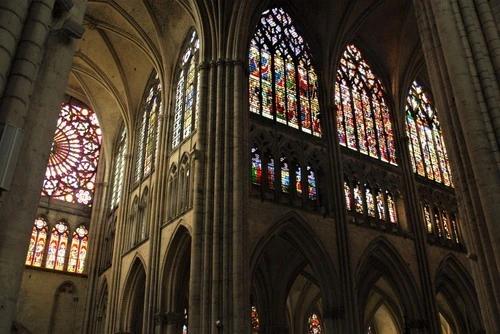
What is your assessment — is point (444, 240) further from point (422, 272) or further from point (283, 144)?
point (283, 144)

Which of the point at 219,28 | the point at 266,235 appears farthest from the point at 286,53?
the point at 266,235

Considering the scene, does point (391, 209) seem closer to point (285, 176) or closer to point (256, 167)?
point (285, 176)

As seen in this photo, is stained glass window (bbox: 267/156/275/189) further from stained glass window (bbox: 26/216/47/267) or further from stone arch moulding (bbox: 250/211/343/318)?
stained glass window (bbox: 26/216/47/267)

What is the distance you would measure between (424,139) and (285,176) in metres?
8.92

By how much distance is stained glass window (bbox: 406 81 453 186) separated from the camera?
2129 cm

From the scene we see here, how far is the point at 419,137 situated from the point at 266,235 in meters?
10.7

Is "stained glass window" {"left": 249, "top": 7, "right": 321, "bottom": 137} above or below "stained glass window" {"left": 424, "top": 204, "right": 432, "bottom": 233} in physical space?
above

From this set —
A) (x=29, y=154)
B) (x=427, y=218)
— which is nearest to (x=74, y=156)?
(x=427, y=218)

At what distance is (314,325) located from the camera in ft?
74.3

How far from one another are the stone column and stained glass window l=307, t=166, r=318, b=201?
11443 mm

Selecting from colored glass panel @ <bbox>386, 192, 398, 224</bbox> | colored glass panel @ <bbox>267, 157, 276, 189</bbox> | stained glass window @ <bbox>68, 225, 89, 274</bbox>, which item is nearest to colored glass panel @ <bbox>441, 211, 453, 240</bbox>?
colored glass panel @ <bbox>386, 192, 398, 224</bbox>

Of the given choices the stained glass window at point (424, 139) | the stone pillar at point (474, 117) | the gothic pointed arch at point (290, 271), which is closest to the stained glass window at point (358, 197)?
the gothic pointed arch at point (290, 271)

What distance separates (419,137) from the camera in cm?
2208

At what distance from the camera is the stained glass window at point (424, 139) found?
2129cm
